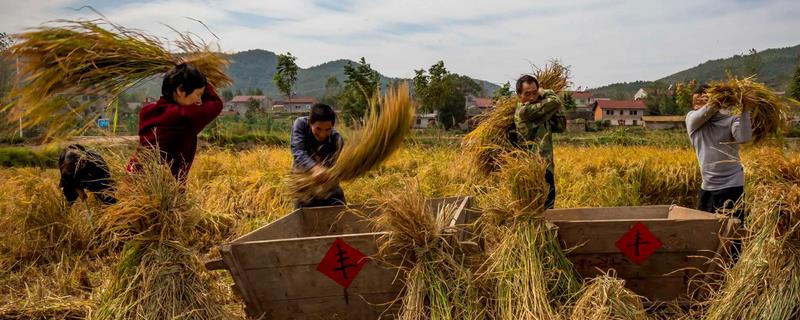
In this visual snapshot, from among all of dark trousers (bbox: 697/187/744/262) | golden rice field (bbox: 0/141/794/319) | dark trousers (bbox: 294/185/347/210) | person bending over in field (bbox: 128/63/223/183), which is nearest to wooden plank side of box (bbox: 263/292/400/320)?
golden rice field (bbox: 0/141/794/319)

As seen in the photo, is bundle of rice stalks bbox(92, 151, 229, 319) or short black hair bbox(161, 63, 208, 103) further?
short black hair bbox(161, 63, 208, 103)

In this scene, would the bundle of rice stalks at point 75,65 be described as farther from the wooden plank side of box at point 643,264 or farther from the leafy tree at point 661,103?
the leafy tree at point 661,103

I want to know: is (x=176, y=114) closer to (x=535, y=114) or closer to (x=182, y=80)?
(x=182, y=80)

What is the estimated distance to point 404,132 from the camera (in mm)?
3455

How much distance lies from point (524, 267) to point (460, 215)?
2.00 ft

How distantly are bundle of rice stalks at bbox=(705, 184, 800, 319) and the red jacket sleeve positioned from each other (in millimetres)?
2658

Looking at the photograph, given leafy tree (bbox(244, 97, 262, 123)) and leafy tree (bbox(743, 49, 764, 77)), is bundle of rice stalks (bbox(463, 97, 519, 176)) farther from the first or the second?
leafy tree (bbox(244, 97, 262, 123))

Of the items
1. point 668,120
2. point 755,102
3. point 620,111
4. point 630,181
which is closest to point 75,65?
point 755,102

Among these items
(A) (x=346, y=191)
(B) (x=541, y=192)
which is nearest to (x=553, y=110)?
(B) (x=541, y=192)

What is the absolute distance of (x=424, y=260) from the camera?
2627 millimetres

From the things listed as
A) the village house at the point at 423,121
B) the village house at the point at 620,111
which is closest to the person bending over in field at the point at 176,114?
the village house at the point at 423,121

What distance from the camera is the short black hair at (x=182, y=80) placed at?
301cm

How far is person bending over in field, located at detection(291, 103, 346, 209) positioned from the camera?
365cm

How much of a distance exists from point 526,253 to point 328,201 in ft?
5.71
